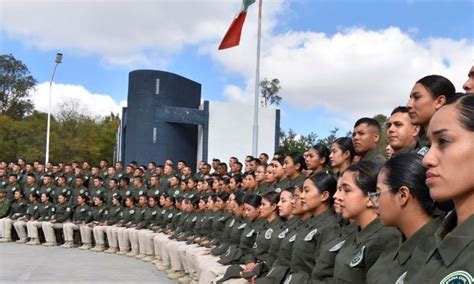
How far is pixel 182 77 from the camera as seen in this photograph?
1748 centimetres

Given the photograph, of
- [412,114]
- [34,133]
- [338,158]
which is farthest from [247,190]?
[34,133]

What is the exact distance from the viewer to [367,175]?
2672mm

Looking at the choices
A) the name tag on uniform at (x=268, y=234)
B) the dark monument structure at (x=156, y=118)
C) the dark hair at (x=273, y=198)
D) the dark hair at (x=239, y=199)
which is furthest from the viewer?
the dark monument structure at (x=156, y=118)

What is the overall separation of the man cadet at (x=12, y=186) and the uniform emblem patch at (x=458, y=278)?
12080mm

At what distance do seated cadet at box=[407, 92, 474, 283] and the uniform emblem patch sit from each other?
3 cm

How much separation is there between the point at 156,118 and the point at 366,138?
12999 millimetres

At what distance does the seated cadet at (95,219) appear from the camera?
10.8 m

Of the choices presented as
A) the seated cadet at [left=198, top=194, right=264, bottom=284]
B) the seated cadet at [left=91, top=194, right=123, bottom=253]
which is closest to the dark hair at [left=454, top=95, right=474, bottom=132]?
the seated cadet at [left=198, top=194, right=264, bottom=284]

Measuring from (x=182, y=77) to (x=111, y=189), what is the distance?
23.6 feet

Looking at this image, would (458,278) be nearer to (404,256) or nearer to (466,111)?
(466,111)

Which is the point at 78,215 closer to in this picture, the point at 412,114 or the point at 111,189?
the point at 111,189

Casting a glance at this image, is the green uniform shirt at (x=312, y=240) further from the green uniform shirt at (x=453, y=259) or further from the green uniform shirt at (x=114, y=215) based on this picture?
the green uniform shirt at (x=114, y=215)

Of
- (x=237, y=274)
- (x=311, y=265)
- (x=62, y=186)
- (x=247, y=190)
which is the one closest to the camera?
(x=311, y=265)

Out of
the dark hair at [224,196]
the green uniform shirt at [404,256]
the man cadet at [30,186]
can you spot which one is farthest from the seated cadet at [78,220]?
the green uniform shirt at [404,256]
